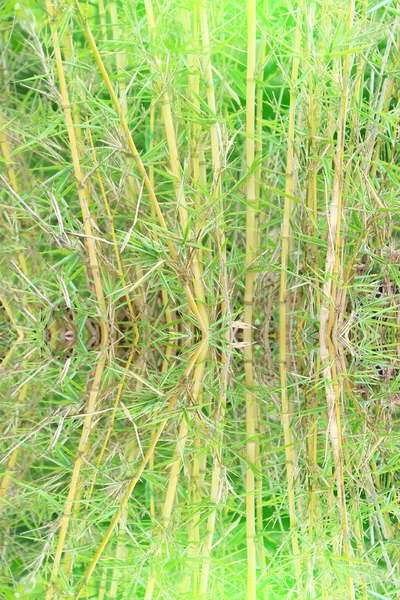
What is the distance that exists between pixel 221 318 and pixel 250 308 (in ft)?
0.20

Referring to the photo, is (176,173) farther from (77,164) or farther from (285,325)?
(285,325)

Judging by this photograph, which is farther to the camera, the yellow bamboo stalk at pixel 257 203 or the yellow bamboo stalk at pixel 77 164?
the yellow bamboo stalk at pixel 257 203

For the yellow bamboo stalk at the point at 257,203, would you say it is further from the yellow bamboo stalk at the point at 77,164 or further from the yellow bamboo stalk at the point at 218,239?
the yellow bamboo stalk at the point at 77,164

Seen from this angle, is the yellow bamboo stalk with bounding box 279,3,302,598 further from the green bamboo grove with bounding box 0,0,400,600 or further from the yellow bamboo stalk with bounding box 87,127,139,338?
the yellow bamboo stalk with bounding box 87,127,139,338

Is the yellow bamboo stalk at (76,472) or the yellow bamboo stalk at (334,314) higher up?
the yellow bamboo stalk at (334,314)

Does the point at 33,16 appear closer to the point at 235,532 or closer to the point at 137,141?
the point at 137,141

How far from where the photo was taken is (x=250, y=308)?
0.71 meters

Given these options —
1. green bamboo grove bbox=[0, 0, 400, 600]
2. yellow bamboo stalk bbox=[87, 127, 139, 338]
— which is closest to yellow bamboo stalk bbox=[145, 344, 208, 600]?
green bamboo grove bbox=[0, 0, 400, 600]

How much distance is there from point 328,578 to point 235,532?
0.41ft

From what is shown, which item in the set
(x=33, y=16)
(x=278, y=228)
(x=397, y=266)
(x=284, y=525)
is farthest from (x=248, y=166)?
(x=284, y=525)

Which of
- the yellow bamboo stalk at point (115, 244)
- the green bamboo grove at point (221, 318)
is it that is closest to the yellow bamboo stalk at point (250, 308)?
the green bamboo grove at point (221, 318)

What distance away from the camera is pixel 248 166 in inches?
26.0

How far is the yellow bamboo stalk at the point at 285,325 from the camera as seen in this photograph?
25.4 inches

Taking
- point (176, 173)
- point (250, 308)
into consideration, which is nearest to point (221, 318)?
point (250, 308)
